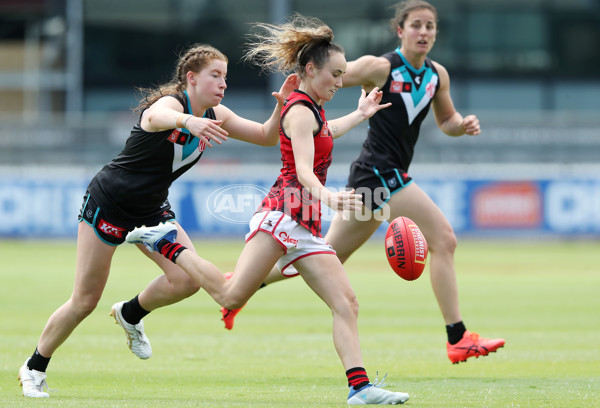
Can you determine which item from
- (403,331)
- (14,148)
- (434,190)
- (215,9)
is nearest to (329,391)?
(403,331)

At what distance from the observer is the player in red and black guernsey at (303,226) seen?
6422mm

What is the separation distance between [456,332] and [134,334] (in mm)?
2690

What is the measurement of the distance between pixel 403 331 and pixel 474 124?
118 inches

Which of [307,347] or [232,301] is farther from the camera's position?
[307,347]

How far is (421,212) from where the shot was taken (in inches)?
335

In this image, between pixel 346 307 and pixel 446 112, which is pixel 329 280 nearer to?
pixel 346 307

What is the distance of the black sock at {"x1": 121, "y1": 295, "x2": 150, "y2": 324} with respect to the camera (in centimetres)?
772

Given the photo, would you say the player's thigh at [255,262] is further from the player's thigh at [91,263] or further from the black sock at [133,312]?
the black sock at [133,312]

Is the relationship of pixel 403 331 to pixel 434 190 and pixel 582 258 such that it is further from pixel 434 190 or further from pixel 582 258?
pixel 434 190

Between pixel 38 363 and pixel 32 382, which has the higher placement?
pixel 38 363

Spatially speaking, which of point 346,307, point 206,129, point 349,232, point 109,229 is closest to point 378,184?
point 349,232

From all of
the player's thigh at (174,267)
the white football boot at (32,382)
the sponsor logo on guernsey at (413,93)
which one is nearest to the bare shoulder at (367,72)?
the sponsor logo on guernsey at (413,93)

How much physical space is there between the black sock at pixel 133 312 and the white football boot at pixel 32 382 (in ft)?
2.78

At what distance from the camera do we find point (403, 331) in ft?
36.0
